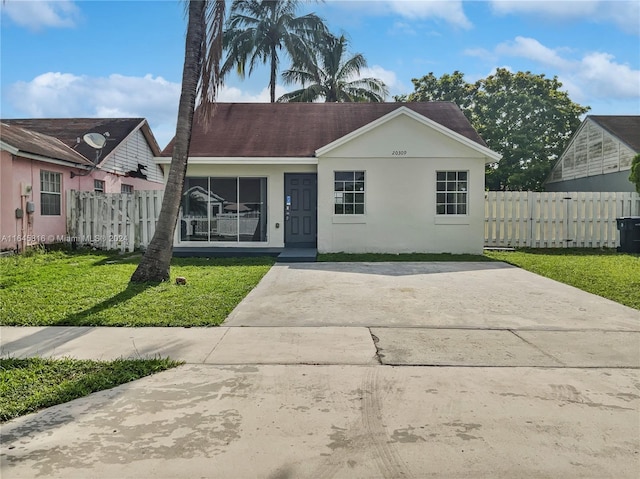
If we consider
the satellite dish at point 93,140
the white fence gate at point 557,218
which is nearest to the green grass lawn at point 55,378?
the satellite dish at point 93,140

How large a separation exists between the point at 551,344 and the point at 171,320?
15.5 ft

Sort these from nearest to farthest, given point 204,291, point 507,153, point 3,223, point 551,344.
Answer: point 551,344, point 204,291, point 3,223, point 507,153

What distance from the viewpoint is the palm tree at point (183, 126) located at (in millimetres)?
8438

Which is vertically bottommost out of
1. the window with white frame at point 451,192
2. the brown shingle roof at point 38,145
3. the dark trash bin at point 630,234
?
the dark trash bin at point 630,234

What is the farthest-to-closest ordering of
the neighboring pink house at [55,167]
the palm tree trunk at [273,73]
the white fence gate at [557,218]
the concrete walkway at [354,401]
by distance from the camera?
the palm tree trunk at [273,73] < the white fence gate at [557,218] < the neighboring pink house at [55,167] < the concrete walkway at [354,401]

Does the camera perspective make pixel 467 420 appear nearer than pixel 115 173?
Yes

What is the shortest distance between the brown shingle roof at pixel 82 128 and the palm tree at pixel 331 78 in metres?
9.30

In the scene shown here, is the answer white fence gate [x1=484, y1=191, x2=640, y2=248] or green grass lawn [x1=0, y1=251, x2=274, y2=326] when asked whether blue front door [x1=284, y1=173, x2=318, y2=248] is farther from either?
white fence gate [x1=484, y1=191, x2=640, y2=248]

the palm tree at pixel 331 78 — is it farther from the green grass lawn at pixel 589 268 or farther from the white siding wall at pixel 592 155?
the green grass lawn at pixel 589 268

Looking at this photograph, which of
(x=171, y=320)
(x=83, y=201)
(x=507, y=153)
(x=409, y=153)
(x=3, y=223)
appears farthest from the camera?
(x=507, y=153)

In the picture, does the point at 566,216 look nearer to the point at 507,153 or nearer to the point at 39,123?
the point at 507,153

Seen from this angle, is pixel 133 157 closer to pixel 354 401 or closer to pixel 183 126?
pixel 183 126

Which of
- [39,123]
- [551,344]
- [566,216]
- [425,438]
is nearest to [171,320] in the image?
[425,438]

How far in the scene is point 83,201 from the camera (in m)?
15.0
